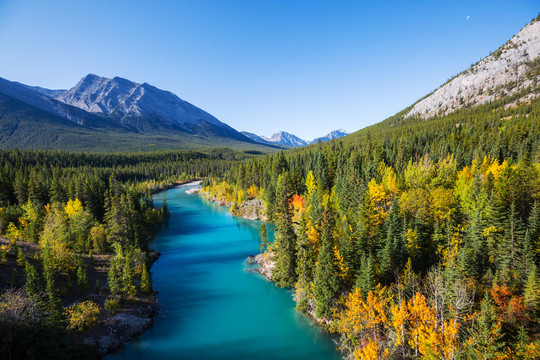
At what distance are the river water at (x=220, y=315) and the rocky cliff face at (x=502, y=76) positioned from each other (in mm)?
190689

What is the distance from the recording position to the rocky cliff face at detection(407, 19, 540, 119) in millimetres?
159012

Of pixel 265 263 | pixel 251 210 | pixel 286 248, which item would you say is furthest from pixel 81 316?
pixel 251 210

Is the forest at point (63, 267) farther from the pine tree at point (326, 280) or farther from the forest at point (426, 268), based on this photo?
the forest at point (426, 268)

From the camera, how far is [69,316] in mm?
29656

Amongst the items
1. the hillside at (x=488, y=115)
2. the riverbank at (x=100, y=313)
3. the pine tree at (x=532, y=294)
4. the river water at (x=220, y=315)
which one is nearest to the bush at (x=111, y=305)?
the riverbank at (x=100, y=313)

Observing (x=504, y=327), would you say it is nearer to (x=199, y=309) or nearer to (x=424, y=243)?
(x=424, y=243)

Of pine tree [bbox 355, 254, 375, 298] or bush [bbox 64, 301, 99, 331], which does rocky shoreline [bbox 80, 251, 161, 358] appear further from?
pine tree [bbox 355, 254, 375, 298]

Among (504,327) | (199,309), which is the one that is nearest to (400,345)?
(504,327)

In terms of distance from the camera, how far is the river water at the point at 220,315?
29312mm

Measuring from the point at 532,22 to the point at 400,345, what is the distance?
275545 millimetres

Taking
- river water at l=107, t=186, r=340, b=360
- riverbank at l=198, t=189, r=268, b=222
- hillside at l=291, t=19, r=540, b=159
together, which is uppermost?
hillside at l=291, t=19, r=540, b=159

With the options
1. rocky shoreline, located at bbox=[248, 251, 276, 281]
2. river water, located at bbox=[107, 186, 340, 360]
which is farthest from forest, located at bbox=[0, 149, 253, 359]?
rocky shoreline, located at bbox=[248, 251, 276, 281]

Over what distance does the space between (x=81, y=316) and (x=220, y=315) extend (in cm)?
1694

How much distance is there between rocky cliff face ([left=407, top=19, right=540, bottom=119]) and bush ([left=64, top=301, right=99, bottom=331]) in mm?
212549
